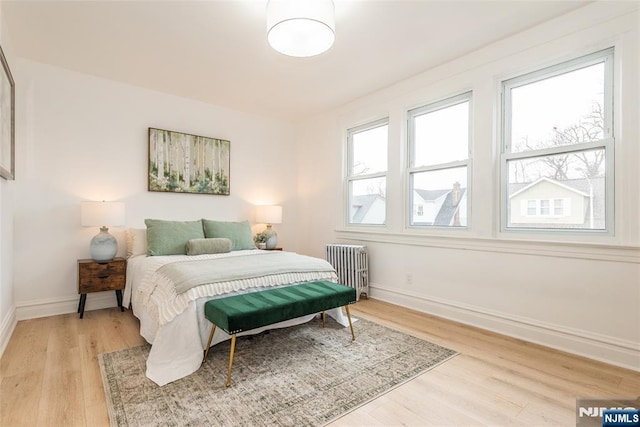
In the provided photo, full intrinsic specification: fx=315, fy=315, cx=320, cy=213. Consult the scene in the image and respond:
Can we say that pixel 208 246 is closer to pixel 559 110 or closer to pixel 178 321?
pixel 178 321

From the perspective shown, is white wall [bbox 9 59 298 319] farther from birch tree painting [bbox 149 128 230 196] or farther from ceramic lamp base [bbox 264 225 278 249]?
ceramic lamp base [bbox 264 225 278 249]

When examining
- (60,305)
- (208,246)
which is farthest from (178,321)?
(60,305)

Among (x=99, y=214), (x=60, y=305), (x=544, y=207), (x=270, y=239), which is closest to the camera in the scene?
(x=544, y=207)

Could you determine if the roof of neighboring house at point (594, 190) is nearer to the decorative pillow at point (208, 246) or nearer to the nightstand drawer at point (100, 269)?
the decorative pillow at point (208, 246)

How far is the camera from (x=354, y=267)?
3900mm

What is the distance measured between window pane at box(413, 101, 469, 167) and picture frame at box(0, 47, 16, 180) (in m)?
3.71

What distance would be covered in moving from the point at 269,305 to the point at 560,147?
8.42 ft

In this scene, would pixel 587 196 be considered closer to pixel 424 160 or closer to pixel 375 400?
pixel 424 160

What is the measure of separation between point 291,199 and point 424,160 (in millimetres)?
2335

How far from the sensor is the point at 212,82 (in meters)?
3.64

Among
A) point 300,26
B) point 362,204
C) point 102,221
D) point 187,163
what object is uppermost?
point 300,26

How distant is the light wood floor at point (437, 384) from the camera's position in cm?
163
